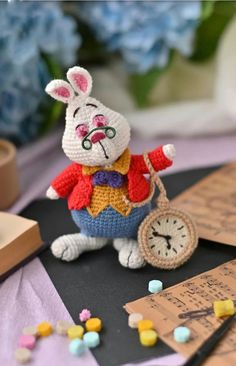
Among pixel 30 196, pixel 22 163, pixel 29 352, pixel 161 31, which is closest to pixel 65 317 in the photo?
pixel 29 352

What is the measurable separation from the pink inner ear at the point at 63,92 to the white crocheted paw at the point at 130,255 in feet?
0.49

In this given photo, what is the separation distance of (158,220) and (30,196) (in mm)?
217

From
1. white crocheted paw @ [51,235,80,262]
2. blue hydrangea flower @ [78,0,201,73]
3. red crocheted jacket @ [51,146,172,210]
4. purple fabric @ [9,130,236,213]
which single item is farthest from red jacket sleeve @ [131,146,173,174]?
blue hydrangea flower @ [78,0,201,73]

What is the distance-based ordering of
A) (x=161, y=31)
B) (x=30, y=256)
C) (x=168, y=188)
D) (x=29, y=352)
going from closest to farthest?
(x=29, y=352) → (x=30, y=256) → (x=168, y=188) → (x=161, y=31)

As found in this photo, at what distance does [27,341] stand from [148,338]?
0.31 ft

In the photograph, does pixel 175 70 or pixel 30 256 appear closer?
pixel 30 256

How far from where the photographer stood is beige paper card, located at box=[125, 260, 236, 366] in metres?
0.42

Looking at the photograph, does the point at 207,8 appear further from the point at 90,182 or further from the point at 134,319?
the point at 134,319

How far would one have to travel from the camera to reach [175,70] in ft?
2.93

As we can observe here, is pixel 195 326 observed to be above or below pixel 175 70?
below

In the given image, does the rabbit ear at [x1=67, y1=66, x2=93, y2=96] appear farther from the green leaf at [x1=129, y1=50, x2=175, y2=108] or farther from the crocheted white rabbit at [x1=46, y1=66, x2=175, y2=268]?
the green leaf at [x1=129, y1=50, x2=175, y2=108]

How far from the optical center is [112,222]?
0.52 metres

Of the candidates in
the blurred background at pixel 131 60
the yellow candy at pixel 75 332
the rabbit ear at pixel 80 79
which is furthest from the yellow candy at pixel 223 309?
the blurred background at pixel 131 60

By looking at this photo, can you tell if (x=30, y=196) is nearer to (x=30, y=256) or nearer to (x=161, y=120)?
(x=30, y=256)
